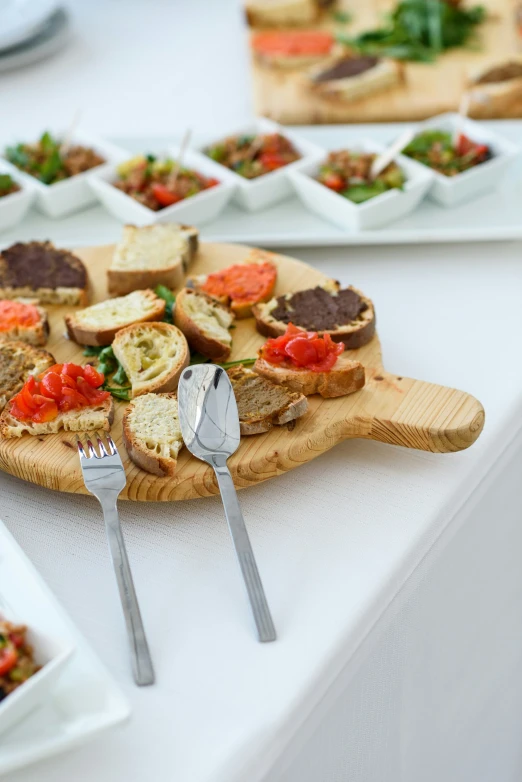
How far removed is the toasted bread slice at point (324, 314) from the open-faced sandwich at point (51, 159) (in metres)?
1.18

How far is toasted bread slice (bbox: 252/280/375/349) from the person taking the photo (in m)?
2.08

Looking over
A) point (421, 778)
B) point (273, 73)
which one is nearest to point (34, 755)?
point (421, 778)

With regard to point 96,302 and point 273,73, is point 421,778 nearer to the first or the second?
point 96,302

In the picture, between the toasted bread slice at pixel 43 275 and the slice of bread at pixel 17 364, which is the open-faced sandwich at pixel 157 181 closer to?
the toasted bread slice at pixel 43 275

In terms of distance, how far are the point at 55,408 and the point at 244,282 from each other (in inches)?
27.4

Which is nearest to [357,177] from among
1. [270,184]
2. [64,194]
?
[270,184]

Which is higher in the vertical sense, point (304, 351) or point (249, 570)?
point (304, 351)

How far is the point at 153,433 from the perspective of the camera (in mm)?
1767

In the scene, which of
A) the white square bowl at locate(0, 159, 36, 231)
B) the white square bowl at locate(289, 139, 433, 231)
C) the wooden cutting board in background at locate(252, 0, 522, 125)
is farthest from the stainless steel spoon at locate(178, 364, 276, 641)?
the wooden cutting board in background at locate(252, 0, 522, 125)

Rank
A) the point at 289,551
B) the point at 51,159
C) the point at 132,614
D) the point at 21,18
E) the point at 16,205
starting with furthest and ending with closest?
the point at 21,18 → the point at 51,159 → the point at 16,205 → the point at 289,551 → the point at 132,614

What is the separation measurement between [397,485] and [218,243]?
1063 millimetres

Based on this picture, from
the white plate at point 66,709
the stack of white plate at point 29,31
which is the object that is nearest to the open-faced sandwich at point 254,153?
the stack of white plate at point 29,31

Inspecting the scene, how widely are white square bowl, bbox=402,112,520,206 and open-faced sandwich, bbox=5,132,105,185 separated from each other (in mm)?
1232

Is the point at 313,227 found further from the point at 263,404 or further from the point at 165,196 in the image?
the point at 263,404
